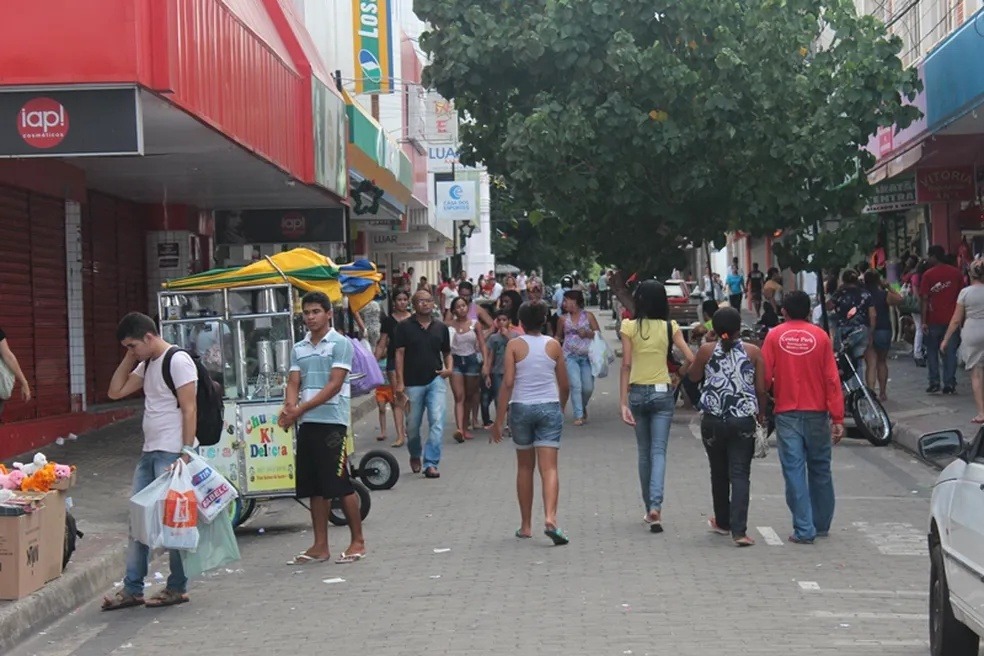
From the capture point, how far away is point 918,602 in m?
8.59

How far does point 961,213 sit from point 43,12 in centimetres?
1661

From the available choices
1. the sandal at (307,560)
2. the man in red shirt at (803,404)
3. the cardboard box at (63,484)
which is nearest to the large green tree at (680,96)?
the man in red shirt at (803,404)

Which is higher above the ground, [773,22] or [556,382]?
[773,22]

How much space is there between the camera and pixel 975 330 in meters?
16.3

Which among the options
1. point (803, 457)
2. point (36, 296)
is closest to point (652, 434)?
point (803, 457)

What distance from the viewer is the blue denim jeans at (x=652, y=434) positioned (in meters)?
11.1

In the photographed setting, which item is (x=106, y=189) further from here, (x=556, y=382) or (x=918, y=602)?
(x=918, y=602)

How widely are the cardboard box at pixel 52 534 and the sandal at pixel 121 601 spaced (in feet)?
1.38

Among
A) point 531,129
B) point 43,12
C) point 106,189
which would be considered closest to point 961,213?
point 531,129

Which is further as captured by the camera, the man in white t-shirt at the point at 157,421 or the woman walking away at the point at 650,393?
the woman walking away at the point at 650,393

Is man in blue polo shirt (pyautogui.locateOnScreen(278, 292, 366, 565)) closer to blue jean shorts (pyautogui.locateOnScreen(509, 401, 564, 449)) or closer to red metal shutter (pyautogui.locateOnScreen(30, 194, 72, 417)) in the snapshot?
blue jean shorts (pyautogui.locateOnScreen(509, 401, 564, 449))

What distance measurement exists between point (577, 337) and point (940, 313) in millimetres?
4888

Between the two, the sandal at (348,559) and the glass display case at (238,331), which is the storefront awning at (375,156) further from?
the sandal at (348,559)

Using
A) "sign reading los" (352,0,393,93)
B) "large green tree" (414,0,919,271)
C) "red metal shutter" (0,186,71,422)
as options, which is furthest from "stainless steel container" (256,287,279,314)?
"sign reading los" (352,0,393,93)
